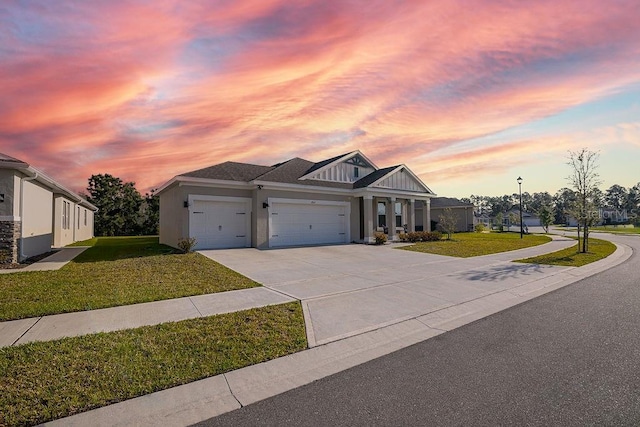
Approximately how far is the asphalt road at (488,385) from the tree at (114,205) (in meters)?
38.4

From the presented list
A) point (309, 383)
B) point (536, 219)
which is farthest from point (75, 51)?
point (536, 219)

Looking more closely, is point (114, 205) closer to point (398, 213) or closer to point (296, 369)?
point (398, 213)

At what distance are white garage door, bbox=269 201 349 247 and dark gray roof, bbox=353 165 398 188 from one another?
6.79 ft

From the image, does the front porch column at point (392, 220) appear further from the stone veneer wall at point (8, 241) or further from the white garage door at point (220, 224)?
the stone veneer wall at point (8, 241)

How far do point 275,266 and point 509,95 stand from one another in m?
10.3

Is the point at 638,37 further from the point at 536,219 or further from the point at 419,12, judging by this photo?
the point at 536,219

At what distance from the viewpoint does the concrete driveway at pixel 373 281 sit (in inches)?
242

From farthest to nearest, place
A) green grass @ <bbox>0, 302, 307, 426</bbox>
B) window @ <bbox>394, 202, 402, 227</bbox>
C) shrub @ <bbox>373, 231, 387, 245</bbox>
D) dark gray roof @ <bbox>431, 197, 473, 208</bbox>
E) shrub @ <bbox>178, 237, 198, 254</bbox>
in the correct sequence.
Result: 1. dark gray roof @ <bbox>431, 197, 473, 208</bbox>
2. window @ <bbox>394, 202, 402, 227</bbox>
3. shrub @ <bbox>373, 231, 387, 245</bbox>
4. shrub @ <bbox>178, 237, 198, 254</bbox>
5. green grass @ <bbox>0, 302, 307, 426</bbox>

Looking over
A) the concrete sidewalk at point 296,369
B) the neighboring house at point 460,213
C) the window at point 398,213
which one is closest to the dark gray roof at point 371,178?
the window at point 398,213

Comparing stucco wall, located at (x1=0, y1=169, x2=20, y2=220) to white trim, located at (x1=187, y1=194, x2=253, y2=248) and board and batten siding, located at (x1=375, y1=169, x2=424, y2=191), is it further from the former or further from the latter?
board and batten siding, located at (x1=375, y1=169, x2=424, y2=191)

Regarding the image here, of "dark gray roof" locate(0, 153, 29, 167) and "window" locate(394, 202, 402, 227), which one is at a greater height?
"dark gray roof" locate(0, 153, 29, 167)

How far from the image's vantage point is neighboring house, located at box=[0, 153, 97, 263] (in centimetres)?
1148

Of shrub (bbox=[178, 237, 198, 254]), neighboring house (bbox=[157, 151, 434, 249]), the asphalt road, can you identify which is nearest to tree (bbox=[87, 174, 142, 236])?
neighboring house (bbox=[157, 151, 434, 249])

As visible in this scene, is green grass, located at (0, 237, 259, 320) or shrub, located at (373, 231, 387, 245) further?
shrub, located at (373, 231, 387, 245)
